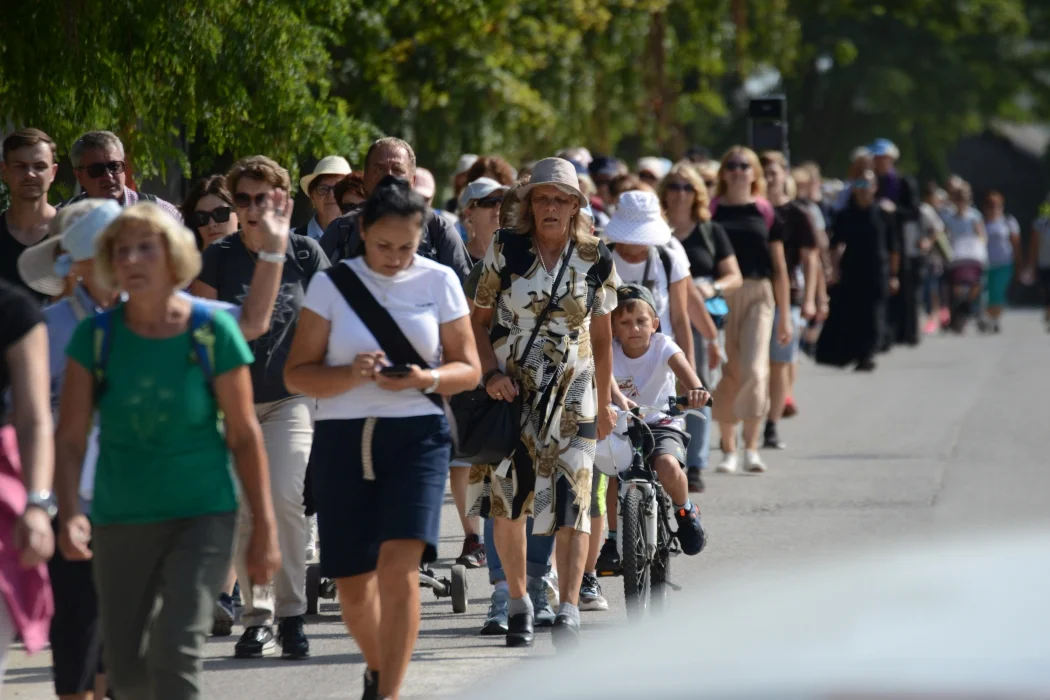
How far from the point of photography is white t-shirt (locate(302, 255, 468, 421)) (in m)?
6.35

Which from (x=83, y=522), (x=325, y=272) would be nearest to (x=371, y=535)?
(x=325, y=272)

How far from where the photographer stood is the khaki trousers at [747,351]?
1330cm

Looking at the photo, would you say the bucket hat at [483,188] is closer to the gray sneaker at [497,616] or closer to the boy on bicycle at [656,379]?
the boy on bicycle at [656,379]

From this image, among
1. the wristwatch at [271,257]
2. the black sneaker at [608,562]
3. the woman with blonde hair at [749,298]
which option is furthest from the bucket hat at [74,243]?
the woman with blonde hair at [749,298]

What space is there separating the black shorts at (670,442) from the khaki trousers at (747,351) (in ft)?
15.6

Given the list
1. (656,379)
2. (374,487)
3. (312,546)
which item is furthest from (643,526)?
(312,546)

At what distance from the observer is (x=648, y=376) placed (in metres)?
8.84

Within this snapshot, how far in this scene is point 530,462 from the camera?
777cm

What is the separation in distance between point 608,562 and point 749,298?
4.60 metres

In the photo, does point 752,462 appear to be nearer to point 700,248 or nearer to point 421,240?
point 700,248

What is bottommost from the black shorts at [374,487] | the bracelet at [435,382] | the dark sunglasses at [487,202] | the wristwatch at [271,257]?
the black shorts at [374,487]

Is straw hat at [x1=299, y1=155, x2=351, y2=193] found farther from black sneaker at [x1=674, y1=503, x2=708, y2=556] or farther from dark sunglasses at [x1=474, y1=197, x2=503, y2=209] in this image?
black sneaker at [x1=674, y1=503, x2=708, y2=556]

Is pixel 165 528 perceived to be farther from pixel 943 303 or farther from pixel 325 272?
pixel 943 303

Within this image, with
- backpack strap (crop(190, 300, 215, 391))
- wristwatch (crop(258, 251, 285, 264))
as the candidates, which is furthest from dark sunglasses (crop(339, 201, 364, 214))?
backpack strap (crop(190, 300, 215, 391))
